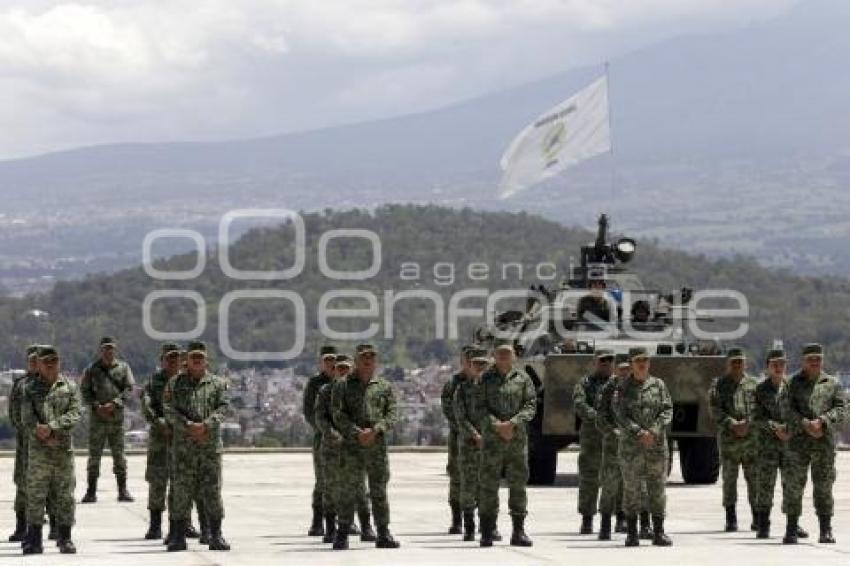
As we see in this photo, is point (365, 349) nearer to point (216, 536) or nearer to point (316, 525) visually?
point (216, 536)

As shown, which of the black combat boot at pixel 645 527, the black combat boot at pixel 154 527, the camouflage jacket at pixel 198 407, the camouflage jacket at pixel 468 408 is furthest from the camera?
the black combat boot at pixel 154 527

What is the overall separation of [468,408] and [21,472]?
424cm

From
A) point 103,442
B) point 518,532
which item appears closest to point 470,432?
point 518,532

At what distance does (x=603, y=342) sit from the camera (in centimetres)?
3145

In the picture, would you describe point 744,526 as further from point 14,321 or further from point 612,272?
point 14,321

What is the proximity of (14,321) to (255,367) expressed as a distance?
779 inches

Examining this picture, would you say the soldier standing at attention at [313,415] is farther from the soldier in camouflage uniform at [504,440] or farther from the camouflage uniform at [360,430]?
the soldier in camouflage uniform at [504,440]

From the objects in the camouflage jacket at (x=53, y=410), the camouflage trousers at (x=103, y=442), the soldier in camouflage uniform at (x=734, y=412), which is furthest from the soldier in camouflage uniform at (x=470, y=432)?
the camouflage trousers at (x=103, y=442)

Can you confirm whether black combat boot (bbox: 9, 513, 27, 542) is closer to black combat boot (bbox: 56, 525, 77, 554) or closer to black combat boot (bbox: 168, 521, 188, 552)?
black combat boot (bbox: 56, 525, 77, 554)

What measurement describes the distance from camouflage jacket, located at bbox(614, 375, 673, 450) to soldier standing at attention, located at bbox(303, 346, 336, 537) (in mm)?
2644

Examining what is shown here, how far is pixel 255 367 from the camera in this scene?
128 metres

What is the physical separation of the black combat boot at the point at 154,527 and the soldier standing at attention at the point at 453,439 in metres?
2.66

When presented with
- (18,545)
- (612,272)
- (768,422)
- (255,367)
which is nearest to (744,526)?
(768,422)

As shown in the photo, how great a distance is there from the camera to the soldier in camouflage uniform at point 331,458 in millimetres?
21781
